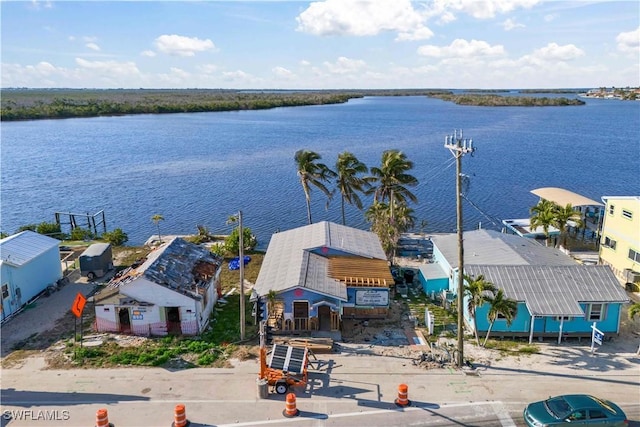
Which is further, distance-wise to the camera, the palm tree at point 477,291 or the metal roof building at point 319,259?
the metal roof building at point 319,259

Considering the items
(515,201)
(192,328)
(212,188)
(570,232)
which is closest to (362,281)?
(192,328)

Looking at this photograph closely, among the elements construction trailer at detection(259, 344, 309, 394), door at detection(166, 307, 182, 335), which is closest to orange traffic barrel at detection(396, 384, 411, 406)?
construction trailer at detection(259, 344, 309, 394)

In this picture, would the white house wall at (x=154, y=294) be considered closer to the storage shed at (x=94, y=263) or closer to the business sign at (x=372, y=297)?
the business sign at (x=372, y=297)

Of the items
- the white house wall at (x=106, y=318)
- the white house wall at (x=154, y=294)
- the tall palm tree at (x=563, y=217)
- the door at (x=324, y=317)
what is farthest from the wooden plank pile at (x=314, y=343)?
the tall palm tree at (x=563, y=217)

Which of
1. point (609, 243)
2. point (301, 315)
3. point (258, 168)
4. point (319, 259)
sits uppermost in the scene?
point (319, 259)

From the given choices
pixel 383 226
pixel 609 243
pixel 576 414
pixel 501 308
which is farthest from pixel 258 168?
pixel 576 414

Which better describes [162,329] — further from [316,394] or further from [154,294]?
[316,394]
